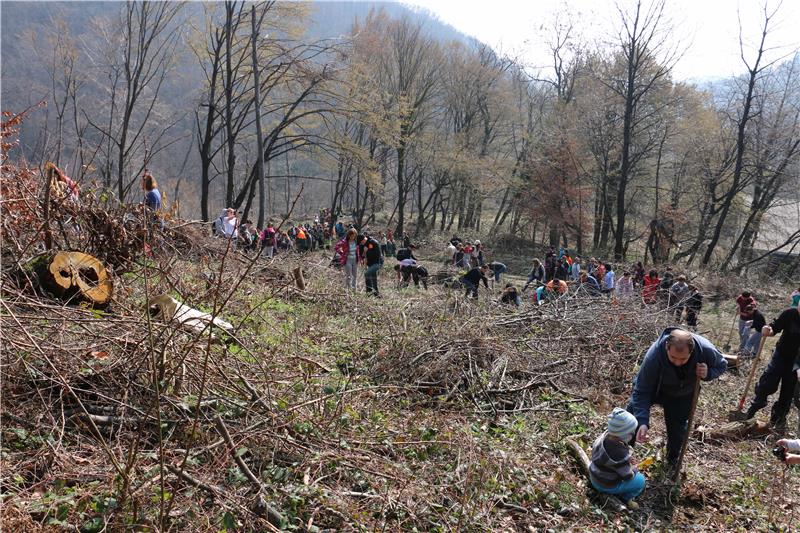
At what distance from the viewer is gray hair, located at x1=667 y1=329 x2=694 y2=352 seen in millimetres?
3947

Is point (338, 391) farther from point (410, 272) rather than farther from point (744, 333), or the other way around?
point (744, 333)

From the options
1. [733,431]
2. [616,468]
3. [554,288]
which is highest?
[554,288]

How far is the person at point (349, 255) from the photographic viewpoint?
10.8 m

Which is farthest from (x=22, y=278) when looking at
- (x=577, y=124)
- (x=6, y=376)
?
(x=577, y=124)

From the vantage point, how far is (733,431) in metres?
5.54

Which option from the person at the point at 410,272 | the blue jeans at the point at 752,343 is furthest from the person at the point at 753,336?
the person at the point at 410,272

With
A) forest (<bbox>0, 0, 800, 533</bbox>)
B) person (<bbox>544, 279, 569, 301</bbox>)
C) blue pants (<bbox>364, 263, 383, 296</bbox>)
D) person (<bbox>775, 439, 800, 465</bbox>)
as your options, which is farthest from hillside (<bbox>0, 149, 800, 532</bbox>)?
blue pants (<bbox>364, 263, 383, 296</bbox>)

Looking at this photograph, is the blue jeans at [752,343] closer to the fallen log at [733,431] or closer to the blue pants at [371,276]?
the fallen log at [733,431]

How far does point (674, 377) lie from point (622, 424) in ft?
2.34

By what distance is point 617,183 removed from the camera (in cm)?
2570

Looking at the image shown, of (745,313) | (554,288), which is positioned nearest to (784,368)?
(554,288)

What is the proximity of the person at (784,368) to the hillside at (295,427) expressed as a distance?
1.88ft

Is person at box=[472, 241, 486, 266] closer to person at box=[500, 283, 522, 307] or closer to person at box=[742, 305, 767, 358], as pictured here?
person at box=[500, 283, 522, 307]

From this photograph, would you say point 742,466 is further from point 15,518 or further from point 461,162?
point 461,162
